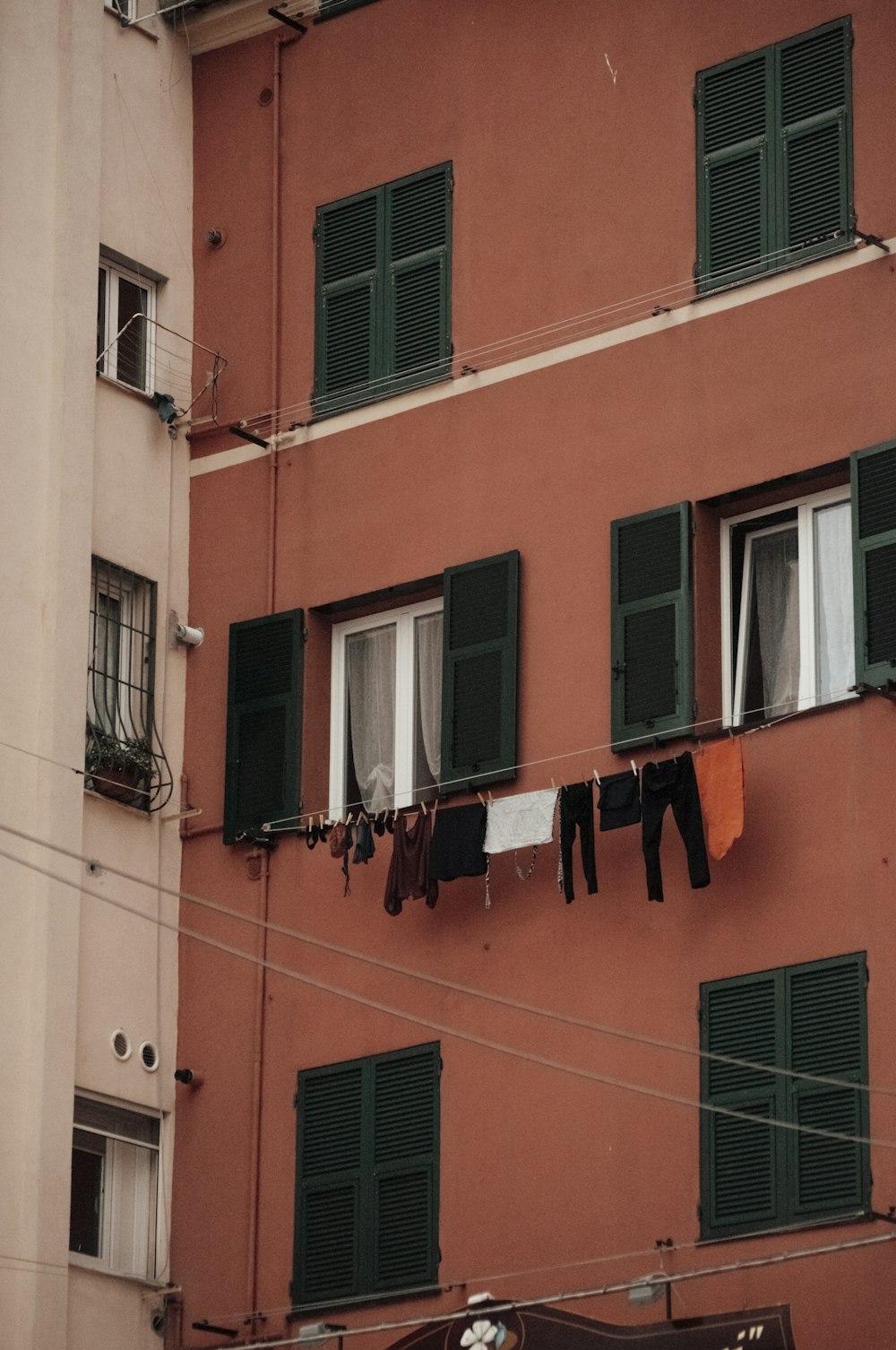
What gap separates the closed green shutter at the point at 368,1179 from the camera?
18.0m

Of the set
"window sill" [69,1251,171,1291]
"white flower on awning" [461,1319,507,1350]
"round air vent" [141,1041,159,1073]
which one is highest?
"round air vent" [141,1041,159,1073]

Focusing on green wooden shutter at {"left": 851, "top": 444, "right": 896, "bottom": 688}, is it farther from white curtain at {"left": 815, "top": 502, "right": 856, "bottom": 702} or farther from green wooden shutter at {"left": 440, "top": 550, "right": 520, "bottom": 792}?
green wooden shutter at {"left": 440, "top": 550, "right": 520, "bottom": 792}

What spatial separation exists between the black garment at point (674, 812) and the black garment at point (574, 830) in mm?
354

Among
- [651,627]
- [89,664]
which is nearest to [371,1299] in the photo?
[651,627]

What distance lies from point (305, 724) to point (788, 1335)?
5.61 meters

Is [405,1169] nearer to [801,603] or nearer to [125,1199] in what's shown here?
[125,1199]

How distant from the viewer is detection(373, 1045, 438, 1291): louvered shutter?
705 inches

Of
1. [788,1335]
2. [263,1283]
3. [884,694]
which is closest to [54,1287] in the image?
[263,1283]

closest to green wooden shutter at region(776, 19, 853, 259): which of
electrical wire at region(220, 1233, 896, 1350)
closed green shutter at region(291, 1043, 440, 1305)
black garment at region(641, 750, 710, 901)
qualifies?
black garment at region(641, 750, 710, 901)

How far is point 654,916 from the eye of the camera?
17516 millimetres

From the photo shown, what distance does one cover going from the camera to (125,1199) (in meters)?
19.0

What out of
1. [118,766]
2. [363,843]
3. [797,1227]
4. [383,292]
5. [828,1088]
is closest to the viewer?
[797,1227]

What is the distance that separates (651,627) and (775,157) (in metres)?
2.88

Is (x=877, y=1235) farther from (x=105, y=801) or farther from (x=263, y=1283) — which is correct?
(x=105, y=801)
